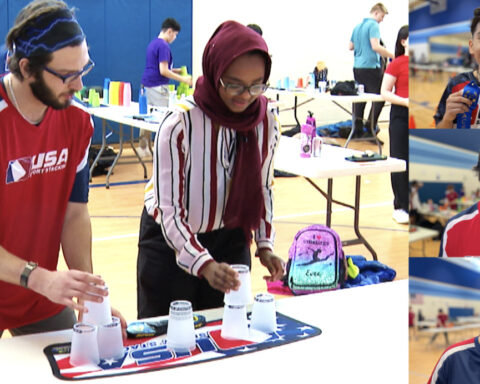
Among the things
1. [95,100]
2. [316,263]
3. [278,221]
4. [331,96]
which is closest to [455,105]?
[316,263]

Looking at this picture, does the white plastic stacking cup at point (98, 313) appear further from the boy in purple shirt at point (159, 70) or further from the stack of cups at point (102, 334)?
the boy in purple shirt at point (159, 70)

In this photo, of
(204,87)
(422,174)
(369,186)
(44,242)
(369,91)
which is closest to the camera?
(422,174)

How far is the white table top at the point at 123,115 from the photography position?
22.7 feet

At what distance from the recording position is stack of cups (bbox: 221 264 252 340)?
2020 mm

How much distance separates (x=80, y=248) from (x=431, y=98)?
1.61 m

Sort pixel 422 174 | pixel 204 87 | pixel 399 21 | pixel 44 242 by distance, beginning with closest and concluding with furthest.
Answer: pixel 422 174, pixel 44 242, pixel 204 87, pixel 399 21

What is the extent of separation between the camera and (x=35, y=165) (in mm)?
1955

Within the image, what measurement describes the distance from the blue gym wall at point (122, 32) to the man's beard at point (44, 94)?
855 centimetres

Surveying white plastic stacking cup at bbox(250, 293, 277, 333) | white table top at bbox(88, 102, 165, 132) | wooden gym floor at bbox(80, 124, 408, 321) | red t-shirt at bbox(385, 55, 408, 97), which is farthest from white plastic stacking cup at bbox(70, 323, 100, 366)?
white table top at bbox(88, 102, 165, 132)

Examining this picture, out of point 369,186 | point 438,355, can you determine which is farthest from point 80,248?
point 369,186

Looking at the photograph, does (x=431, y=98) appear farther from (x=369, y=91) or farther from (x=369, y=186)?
(x=369, y=91)

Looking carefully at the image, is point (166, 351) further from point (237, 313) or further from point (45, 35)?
point (45, 35)

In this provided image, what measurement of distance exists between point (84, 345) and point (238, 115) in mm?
802

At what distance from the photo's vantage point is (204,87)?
7.23ft
